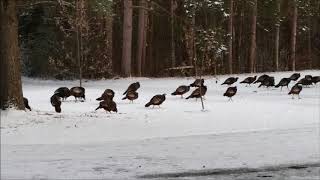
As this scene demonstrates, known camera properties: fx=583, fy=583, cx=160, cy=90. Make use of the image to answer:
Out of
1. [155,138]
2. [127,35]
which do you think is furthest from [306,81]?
[155,138]

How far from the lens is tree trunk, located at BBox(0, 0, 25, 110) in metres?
14.6

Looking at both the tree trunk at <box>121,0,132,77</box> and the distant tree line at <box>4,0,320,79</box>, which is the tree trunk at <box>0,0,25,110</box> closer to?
the distant tree line at <box>4,0,320,79</box>

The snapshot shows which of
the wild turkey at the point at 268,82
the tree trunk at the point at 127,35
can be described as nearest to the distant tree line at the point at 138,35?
the tree trunk at the point at 127,35

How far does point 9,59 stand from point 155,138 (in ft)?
14.7

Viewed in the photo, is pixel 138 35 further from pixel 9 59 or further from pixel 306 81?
pixel 9 59

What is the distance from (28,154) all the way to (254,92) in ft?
54.0

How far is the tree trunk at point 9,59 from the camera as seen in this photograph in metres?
14.6

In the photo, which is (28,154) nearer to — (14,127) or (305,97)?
(14,127)

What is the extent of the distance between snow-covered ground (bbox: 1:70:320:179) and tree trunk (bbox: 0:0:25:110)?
0.38 metres

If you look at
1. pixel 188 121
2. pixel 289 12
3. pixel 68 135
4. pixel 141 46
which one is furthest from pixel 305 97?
pixel 289 12

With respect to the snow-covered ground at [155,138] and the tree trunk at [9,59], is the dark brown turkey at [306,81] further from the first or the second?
the tree trunk at [9,59]

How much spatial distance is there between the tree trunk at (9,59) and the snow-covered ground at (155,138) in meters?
A: 0.38

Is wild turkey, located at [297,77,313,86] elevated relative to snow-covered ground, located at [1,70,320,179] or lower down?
elevated

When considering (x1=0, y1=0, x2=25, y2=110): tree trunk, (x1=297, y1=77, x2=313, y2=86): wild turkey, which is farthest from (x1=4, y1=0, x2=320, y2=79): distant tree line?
(x1=0, y1=0, x2=25, y2=110): tree trunk
